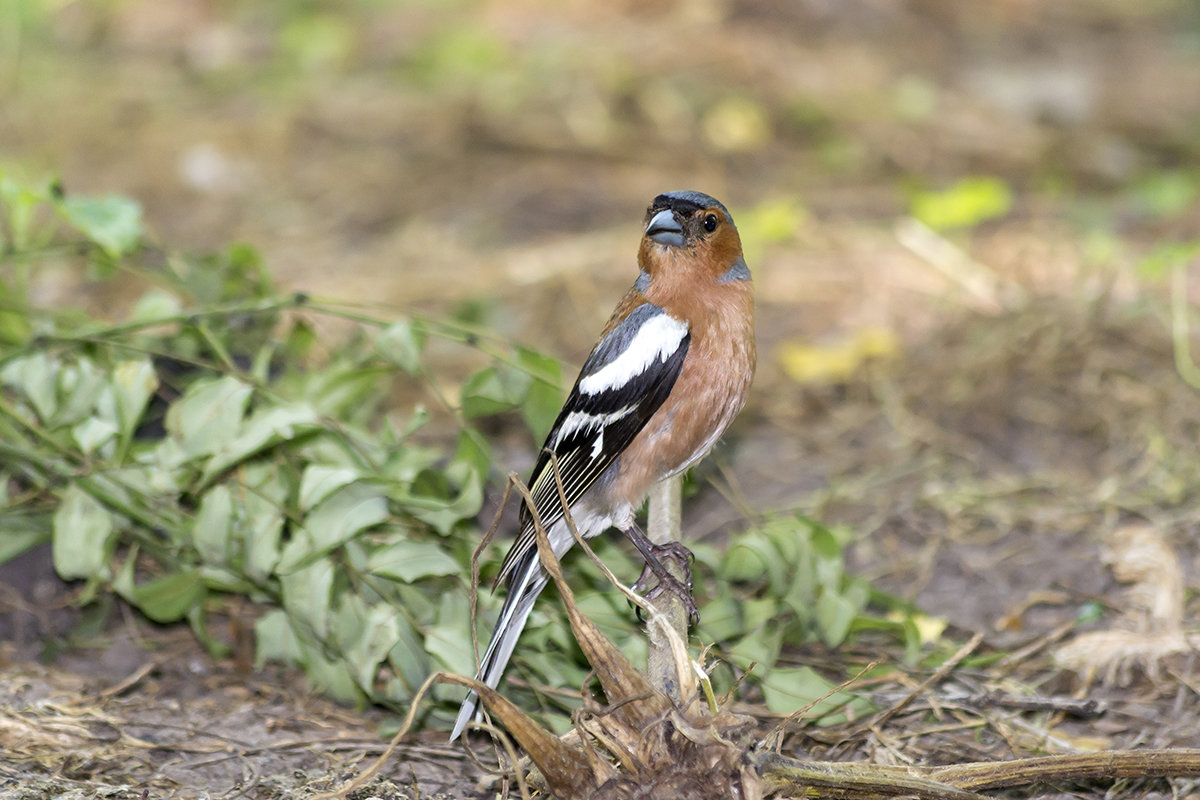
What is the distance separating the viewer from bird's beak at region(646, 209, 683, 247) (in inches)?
118

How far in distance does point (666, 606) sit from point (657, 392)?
0.57 m

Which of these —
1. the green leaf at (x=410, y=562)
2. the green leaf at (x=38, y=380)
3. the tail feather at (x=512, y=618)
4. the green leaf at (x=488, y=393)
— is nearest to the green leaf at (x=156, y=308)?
the green leaf at (x=38, y=380)

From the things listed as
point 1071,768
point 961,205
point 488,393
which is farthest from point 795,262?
point 1071,768

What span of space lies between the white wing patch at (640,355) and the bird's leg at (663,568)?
Answer: 41 centimetres

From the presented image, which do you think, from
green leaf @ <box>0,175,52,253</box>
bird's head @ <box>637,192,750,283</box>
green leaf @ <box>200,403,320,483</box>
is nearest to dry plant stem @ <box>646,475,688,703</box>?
bird's head @ <box>637,192,750,283</box>

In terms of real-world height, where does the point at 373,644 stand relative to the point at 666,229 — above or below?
below

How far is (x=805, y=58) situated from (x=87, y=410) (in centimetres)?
706

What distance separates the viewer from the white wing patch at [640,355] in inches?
117

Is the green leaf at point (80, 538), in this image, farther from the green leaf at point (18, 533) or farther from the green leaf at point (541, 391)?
the green leaf at point (541, 391)

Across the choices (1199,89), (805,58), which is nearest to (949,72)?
(805,58)

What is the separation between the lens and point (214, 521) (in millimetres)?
3127

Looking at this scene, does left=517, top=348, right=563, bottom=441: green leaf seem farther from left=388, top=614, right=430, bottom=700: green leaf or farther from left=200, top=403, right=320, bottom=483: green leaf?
left=388, top=614, right=430, bottom=700: green leaf

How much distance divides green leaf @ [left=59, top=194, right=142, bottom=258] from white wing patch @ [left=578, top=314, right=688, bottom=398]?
1673 millimetres

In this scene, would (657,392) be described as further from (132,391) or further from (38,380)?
(38,380)
